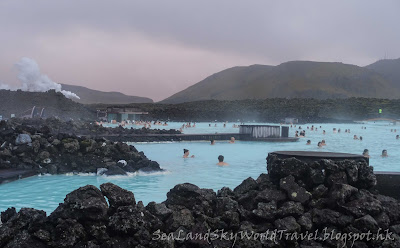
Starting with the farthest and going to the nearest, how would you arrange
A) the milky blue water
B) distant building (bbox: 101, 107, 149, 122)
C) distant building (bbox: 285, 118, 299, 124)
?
1. distant building (bbox: 285, 118, 299, 124)
2. distant building (bbox: 101, 107, 149, 122)
3. the milky blue water

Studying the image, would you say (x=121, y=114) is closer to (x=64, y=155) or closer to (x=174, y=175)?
(x=64, y=155)

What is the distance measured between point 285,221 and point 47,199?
6378mm

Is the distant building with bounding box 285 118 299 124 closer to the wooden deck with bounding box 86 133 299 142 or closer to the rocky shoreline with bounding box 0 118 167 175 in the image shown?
the wooden deck with bounding box 86 133 299 142

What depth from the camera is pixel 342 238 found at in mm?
4500

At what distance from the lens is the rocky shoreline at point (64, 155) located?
36.7ft

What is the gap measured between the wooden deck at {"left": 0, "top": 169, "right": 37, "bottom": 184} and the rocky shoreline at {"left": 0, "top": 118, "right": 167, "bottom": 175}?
0.89 feet

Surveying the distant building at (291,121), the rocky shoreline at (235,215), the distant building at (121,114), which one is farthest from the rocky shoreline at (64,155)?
the distant building at (291,121)

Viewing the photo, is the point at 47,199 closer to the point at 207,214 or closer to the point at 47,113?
the point at 207,214

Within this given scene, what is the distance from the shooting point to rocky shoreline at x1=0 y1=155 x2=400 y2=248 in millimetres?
4355

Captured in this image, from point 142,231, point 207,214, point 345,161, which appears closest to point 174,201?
point 207,214

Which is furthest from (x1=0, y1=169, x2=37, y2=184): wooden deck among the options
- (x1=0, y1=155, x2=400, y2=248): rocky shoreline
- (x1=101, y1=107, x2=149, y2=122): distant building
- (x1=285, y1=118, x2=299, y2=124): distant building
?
(x1=285, y1=118, x2=299, y2=124): distant building

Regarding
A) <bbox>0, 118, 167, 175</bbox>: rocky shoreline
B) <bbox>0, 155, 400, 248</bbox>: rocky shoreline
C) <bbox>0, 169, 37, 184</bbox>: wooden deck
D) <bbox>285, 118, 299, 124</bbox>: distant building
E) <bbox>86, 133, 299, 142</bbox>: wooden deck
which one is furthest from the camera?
<bbox>285, 118, 299, 124</bbox>: distant building

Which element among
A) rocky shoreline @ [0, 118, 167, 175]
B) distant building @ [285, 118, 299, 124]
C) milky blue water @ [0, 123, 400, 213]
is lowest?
milky blue water @ [0, 123, 400, 213]

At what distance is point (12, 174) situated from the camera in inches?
392
